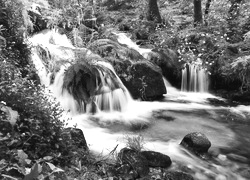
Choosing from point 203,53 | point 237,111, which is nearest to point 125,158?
point 237,111

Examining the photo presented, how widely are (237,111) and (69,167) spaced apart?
6362 millimetres

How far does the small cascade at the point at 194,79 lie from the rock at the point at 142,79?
1792 millimetres

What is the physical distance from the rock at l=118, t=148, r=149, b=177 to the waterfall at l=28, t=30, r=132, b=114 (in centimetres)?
319

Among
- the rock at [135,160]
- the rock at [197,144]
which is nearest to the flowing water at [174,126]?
the rock at [197,144]

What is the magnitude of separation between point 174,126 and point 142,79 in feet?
7.17

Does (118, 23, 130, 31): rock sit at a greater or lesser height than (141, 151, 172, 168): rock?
greater

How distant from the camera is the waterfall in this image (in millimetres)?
7387

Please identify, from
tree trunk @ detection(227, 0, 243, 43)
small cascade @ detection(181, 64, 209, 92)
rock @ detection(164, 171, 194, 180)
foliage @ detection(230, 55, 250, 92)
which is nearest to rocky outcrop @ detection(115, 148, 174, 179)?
rock @ detection(164, 171, 194, 180)

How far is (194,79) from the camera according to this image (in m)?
10.2

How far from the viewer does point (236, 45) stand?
9.70 meters

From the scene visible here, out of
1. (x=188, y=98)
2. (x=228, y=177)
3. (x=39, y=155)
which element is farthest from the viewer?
(x=188, y=98)

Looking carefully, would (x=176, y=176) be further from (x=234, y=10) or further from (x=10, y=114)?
(x=234, y=10)

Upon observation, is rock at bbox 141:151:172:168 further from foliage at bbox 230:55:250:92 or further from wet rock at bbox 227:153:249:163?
foliage at bbox 230:55:250:92

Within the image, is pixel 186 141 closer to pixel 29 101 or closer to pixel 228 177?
pixel 228 177
